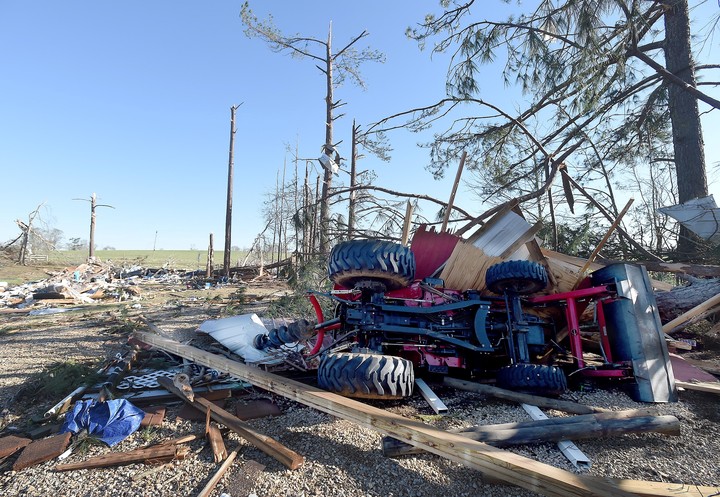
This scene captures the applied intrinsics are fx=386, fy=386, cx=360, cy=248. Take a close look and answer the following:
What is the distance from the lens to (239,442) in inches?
99.3

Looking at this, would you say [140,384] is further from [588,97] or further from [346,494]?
[588,97]

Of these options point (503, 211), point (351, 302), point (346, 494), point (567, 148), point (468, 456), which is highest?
point (567, 148)

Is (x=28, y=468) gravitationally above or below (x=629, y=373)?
below

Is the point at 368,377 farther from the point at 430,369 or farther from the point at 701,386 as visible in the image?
the point at 701,386

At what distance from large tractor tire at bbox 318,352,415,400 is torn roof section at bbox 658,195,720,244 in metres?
6.46

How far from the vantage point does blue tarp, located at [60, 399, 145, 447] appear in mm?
2613

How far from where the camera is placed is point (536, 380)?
3.12m

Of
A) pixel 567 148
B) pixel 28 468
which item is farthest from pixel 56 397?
pixel 567 148

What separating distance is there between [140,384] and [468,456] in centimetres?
308

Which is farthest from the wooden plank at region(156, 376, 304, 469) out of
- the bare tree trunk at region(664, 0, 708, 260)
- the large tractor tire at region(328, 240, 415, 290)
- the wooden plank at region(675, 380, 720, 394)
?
the bare tree trunk at region(664, 0, 708, 260)

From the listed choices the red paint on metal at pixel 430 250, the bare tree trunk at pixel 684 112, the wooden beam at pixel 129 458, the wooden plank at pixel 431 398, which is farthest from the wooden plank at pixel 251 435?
the bare tree trunk at pixel 684 112

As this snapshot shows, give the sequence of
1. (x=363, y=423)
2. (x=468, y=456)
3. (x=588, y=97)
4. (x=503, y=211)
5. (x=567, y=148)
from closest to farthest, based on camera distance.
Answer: (x=468, y=456) → (x=363, y=423) → (x=503, y=211) → (x=588, y=97) → (x=567, y=148)

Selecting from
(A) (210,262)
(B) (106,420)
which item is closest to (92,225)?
(A) (210,262)

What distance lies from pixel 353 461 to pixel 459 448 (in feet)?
2.17
